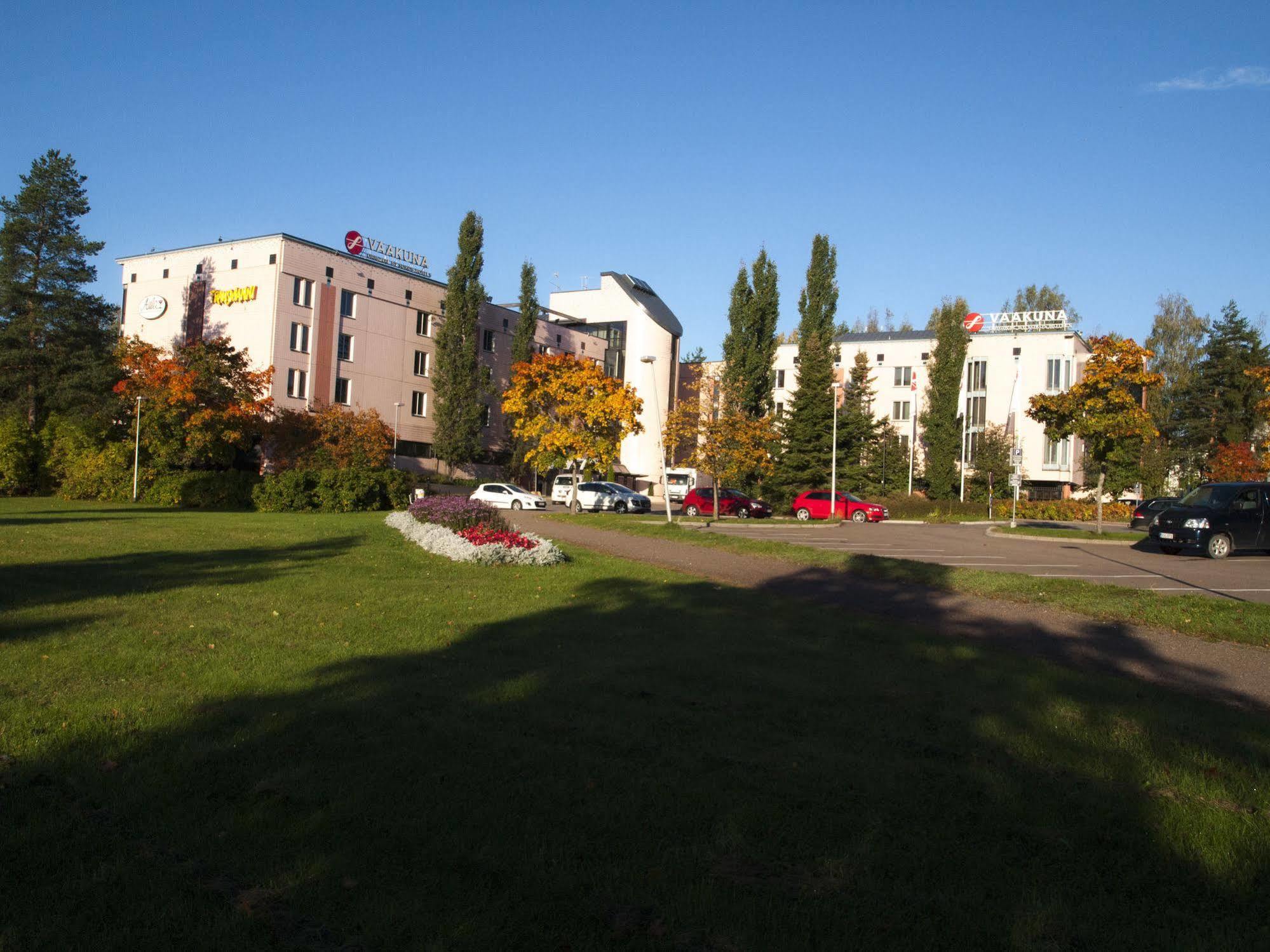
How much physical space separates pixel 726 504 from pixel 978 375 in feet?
114

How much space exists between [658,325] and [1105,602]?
67.6 metres

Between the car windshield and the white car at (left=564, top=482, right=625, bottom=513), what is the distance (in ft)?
90.4

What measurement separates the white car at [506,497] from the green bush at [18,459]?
20419 millimetres

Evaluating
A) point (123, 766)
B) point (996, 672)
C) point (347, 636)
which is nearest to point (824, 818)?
point (123, 766)

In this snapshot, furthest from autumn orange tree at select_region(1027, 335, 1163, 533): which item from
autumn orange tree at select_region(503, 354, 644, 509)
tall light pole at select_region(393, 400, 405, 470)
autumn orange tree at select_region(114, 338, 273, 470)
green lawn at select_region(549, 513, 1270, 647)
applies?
tall light pole at select_region(393, 400, 405, 470)

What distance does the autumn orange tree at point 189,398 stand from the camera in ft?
131

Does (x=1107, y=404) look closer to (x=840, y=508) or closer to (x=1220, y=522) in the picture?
(x=1220, y=522)

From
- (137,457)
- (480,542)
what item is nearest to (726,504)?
(137,457)

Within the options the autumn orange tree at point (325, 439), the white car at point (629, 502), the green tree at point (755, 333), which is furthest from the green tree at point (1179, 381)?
the autumn orange tree at point (325, 439)

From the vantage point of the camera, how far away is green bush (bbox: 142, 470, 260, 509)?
122 ft

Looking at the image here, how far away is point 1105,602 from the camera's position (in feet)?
39.7

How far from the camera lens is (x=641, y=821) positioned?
4.20 metres

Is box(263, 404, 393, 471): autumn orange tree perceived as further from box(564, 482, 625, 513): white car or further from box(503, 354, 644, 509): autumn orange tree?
box(564, 482, 625, 513): white car

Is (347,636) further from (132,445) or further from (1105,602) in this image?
(132,445)
